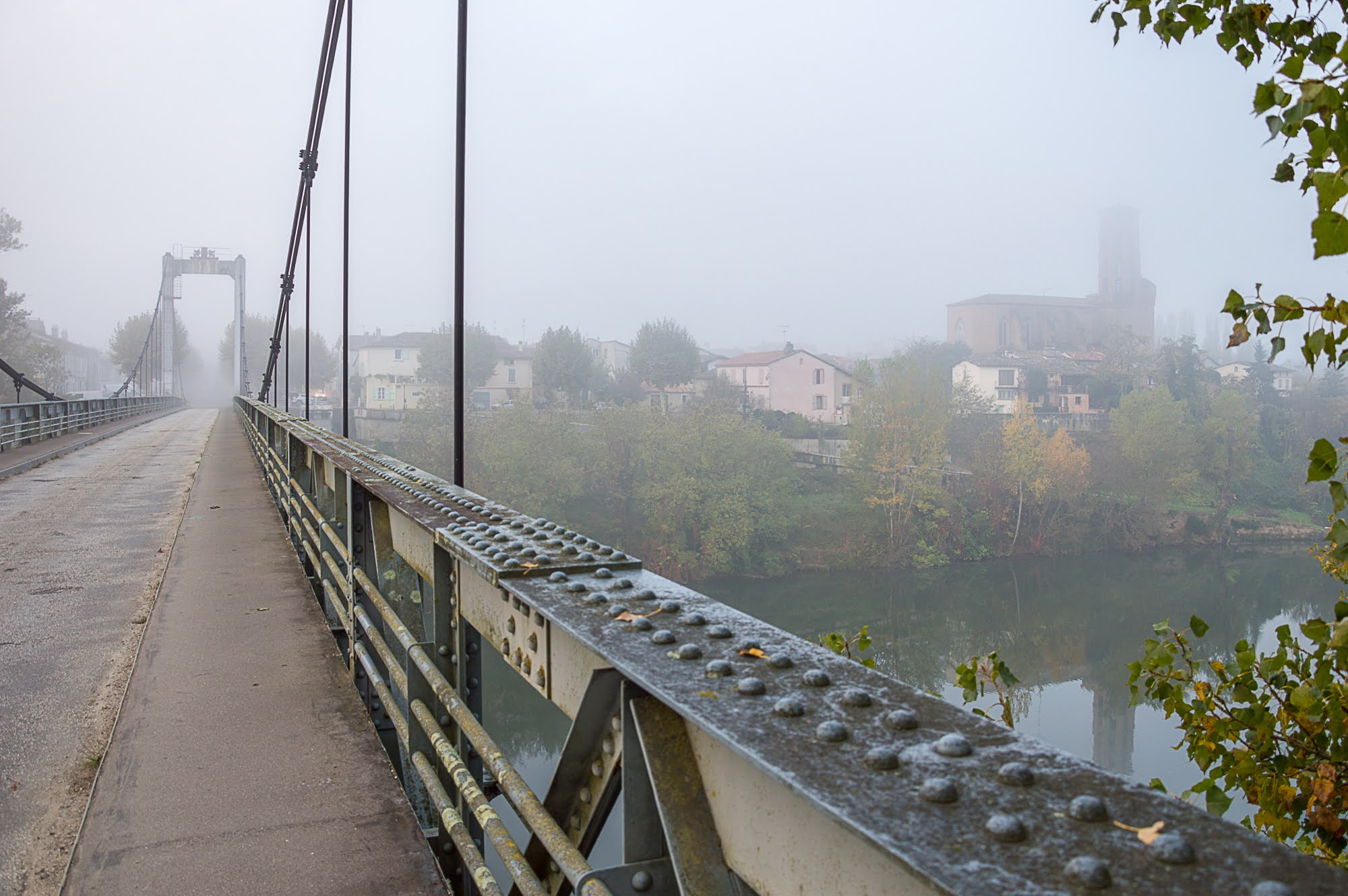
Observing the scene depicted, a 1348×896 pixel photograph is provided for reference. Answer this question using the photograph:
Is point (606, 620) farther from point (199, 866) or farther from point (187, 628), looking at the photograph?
point (187, 628)

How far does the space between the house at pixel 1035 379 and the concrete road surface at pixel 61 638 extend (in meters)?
42.1

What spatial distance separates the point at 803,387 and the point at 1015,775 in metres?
70.8

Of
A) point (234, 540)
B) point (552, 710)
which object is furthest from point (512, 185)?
point (234, 540)

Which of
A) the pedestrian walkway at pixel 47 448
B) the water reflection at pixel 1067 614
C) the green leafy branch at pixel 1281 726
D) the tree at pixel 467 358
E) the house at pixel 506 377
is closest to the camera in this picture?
the green leafy branch at pixel 1281 726

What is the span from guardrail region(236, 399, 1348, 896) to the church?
31699mm

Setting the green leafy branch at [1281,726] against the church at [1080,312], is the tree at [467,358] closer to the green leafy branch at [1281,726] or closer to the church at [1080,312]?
the church at [1080,312]

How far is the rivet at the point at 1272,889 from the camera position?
505mm

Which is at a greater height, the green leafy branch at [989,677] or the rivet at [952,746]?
the rivet at [952,746]

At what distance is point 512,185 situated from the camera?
5133 inches

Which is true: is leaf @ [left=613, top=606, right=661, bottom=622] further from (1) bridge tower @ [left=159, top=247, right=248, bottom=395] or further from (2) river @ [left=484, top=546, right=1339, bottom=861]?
(1) bridge tower @ [left=159, top=247, right=248, bottom=395]

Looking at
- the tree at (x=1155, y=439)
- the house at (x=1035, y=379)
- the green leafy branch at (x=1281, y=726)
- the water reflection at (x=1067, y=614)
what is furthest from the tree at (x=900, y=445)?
the green leafy branch at (x=1281, y=726)

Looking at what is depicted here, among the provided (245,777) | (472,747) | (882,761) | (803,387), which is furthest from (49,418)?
(803,387)

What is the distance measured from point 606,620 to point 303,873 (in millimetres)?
1117

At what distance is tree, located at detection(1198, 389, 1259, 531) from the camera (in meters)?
20.7
